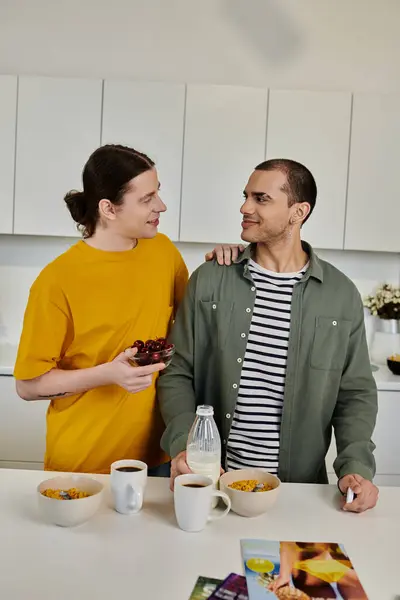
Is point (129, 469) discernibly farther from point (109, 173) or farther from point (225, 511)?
point (109, 173)

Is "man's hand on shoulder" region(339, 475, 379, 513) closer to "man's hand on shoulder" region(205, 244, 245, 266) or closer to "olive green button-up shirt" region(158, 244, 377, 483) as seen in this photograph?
"olive green button-up shirt" region(158, 244, 377, 483)

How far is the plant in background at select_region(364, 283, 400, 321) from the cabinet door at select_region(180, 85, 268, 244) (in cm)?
96

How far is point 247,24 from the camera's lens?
377 centimetres

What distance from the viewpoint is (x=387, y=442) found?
341cm

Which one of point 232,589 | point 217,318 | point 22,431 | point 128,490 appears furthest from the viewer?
point 22,431

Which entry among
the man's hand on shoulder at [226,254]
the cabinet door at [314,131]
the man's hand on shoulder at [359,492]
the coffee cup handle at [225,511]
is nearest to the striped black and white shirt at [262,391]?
the man's hand on shoulder at [226,254]

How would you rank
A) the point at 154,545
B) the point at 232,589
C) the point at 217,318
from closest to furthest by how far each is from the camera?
the point at 232,589, the point at 154,545, the point at 217,318

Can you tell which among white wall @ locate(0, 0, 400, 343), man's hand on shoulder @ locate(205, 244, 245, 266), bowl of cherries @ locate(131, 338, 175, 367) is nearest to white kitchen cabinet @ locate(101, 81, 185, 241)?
white wall @ locate(0, 0, 400, 343)

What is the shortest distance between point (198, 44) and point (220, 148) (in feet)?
2.45

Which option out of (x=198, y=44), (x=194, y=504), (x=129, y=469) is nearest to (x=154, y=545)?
(x=194, y=504)

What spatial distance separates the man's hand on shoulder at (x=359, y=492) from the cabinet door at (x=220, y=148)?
201cm

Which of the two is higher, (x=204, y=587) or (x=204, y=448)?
(x=204, y=448)

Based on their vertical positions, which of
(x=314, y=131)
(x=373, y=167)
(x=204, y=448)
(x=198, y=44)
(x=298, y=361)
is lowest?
(x=204, y=448)

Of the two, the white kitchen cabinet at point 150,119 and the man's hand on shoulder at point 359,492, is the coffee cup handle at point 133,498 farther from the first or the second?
the white kitchen cabinet at point 150,119
